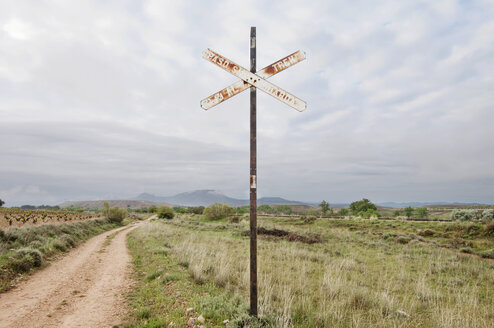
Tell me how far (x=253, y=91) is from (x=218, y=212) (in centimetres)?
5392

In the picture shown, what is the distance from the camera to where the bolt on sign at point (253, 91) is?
415 centimetres

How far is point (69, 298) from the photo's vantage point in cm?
707

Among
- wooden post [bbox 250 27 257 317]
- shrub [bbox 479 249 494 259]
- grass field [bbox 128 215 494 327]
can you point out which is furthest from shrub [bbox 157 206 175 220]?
wooden post [bbox 250 27 257 317]

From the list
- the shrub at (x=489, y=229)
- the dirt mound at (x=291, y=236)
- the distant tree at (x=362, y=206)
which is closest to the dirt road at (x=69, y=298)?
the dirt mound at (x=291, y=236)

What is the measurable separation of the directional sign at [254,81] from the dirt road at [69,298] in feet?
20.8

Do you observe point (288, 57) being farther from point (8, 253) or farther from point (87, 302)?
point (8, 253)

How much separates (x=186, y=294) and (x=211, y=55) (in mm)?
6142

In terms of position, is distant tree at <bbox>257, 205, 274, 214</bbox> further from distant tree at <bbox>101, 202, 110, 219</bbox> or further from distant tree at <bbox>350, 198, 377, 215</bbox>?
distant tree at <bbox>101, 202, 110, 219</bbox>

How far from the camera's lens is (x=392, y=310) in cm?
619

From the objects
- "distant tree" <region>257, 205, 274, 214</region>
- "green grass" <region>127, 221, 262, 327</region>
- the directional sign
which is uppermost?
the directional sign

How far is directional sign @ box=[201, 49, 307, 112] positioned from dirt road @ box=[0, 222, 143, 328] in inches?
249

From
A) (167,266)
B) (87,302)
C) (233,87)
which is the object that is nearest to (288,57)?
(233,87)

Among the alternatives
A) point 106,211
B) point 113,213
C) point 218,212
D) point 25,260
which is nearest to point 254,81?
point 25,260

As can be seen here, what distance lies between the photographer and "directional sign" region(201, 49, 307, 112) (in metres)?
4.10
